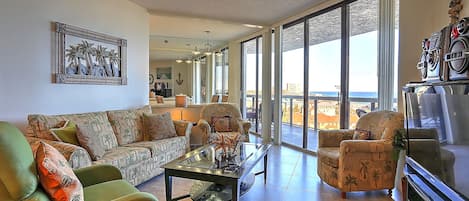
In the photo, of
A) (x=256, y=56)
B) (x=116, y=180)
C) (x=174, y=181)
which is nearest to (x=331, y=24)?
(x=256, y=56)

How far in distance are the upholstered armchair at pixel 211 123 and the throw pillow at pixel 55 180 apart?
10.4 feet

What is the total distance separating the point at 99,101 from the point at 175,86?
10536mm

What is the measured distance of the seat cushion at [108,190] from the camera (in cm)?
206

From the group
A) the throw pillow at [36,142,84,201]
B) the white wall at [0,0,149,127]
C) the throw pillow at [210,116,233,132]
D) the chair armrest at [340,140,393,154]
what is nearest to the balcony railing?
the chair armrest at [340,140,393,154]

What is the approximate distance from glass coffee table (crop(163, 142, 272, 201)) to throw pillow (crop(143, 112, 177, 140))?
106cm

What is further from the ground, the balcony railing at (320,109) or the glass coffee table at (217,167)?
the balcony railing at (320,109)

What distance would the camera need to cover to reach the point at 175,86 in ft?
48.7

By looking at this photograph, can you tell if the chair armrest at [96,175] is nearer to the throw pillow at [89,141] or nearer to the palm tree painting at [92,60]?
the throw pillow at [89,141]

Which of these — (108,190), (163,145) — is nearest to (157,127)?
(163,145)

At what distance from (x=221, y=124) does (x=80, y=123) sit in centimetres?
261

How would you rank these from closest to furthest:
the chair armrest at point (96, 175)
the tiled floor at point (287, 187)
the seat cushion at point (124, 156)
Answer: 1. the chair armrest at point (96, 175)
2. the seat cushion at point (124, 156)
3. the tiled floor at point (287, 187)

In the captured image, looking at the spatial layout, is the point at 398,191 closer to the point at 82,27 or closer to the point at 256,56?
the point at 82,27

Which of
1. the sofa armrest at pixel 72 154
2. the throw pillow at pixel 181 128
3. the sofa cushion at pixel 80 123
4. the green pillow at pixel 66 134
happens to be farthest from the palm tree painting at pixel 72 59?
the throw pillow at pixel 181 128

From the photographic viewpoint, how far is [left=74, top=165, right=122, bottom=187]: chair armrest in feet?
7.73
